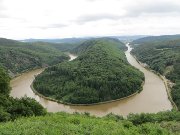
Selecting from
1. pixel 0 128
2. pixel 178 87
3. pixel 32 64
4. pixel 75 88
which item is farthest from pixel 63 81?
pixel 0 128

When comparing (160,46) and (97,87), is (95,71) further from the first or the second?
(160,46)

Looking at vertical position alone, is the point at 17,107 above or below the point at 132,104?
above

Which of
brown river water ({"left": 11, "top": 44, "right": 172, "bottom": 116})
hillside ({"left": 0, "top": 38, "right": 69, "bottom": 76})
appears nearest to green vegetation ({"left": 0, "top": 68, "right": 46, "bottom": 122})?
brown river water ({"left": 11, "top": 44, "right": 172, "bottom": 116})

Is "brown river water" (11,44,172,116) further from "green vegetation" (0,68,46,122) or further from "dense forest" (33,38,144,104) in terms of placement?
"green vegetation" (0,68,46,122)

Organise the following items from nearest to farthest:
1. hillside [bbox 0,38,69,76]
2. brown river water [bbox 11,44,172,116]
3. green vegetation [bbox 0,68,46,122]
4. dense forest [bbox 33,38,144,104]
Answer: green vegetation [bbox 0,68,46,122] → brown river water [bbox 11,44,172,116] → dense forest [bbox 33,38,144,104] → hillside [bbox 0,38,69,76]

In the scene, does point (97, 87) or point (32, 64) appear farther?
point (32, 64)

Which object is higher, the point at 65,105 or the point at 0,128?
the point at 0,128

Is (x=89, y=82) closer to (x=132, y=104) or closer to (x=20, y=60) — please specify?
(x=132, y=104)

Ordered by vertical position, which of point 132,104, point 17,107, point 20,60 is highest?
point 17,107

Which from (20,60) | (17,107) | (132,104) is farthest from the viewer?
(20,60)

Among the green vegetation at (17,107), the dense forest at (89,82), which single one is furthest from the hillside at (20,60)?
the green vegetation at (17,107)

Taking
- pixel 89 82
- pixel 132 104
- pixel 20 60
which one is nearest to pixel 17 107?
pixel 132 104
